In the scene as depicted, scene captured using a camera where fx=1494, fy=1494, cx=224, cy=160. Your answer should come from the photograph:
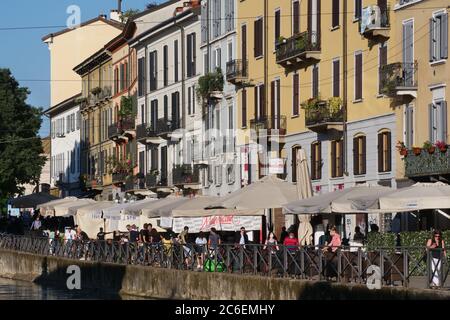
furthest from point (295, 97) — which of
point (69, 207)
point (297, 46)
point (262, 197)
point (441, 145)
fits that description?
point (262, 197)

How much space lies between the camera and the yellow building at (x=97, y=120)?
3865 inches

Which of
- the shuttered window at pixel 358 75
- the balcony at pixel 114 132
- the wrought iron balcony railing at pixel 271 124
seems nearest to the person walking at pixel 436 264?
the shuttered window at pixel 358 75

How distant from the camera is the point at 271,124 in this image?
203 ft

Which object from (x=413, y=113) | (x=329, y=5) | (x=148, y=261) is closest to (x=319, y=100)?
(x=329, y=5)

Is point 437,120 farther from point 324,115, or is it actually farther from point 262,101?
point 262,101

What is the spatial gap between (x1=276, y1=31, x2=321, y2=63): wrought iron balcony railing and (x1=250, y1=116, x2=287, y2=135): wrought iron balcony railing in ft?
8.98

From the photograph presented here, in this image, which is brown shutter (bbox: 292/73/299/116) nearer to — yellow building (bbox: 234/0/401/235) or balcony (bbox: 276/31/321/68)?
yellow building (bbox: 234/0/401/235)

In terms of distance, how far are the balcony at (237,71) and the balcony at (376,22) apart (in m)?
14.2

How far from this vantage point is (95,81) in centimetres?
10369

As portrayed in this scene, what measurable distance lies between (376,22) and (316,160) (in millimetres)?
8508

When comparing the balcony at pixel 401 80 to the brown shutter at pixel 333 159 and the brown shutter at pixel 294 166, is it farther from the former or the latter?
the brown shutter at pixel 294 166

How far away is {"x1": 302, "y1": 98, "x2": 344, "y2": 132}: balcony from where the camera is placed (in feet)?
181

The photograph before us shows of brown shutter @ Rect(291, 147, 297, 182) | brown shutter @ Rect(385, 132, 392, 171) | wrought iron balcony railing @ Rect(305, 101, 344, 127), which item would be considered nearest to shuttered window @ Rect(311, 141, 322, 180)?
wrought iron balcony railing @ Rect(305, 101, 344, 127)
